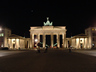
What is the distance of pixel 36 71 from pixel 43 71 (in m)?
0.56

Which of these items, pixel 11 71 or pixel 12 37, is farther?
pixel 12 37

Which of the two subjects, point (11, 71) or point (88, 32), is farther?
point (88, 32)

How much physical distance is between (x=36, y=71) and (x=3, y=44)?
7826cm

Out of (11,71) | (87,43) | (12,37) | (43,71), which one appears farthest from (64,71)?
(87,43)

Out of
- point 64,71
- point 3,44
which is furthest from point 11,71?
point 3,44

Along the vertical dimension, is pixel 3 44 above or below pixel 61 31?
below

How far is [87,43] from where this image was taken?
84062 mm

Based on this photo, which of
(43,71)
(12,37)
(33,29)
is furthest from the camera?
(33,29)

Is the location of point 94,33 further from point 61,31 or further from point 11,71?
point 11,71

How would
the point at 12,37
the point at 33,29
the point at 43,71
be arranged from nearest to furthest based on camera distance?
the point at 43,71 < the point at 12,37 < the point at 33,29

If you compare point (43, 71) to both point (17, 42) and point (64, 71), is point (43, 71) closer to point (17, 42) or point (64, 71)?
point (64, 71)

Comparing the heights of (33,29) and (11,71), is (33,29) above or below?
above

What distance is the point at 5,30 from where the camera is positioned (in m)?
85.4

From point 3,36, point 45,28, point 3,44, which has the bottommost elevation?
point 3,44
